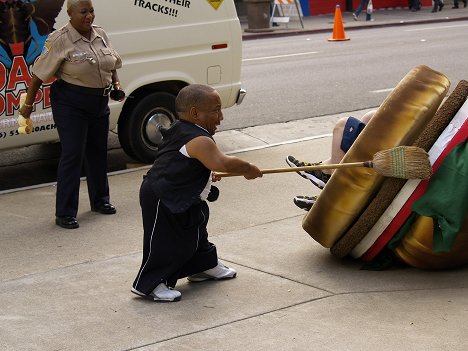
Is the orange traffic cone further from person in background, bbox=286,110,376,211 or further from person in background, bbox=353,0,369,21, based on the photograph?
person in background, bbox=286,110,376,211

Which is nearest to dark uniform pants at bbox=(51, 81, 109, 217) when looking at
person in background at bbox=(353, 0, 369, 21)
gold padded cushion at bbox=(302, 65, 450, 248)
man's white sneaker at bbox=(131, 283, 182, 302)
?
man's white sneaker at bbox=(131, 283, 182, 302)

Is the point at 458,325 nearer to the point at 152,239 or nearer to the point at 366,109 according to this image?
the point at 152,239

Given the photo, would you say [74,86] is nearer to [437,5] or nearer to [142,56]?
[142,56]

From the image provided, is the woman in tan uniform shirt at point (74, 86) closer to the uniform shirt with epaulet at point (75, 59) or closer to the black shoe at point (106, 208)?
the uniform shirt with epaulet at point (75, 59)

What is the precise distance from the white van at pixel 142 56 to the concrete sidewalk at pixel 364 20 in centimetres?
1587

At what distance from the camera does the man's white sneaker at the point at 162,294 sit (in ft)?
18.5

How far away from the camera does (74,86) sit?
24.3 feet

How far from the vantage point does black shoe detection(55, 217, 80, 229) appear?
290 inches

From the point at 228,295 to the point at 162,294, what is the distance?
0.40 m

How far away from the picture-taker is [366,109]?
41.8 ft

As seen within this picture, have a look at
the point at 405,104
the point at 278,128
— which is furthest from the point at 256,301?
the point at 278,128

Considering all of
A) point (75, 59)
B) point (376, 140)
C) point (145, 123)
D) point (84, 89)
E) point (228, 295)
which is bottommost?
point (228, 295)

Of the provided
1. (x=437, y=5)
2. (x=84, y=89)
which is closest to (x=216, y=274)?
(x=84, y=89)

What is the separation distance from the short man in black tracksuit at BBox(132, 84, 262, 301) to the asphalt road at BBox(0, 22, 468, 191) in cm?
367
